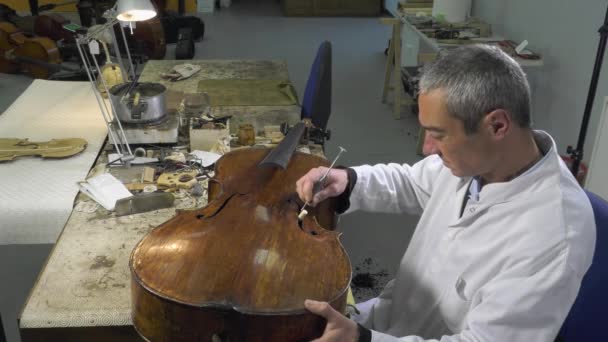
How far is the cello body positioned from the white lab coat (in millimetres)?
161

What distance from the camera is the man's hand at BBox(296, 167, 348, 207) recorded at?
1.43 metres

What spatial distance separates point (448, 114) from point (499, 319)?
0.38 metres

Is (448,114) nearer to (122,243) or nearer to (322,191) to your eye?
(322,191)

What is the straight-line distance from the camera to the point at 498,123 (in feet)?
3.29

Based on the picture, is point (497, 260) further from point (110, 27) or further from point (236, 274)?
point (110, 27)

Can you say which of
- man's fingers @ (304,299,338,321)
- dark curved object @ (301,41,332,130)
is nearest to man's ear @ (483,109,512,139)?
man's fingers @ (304,299,338,321)

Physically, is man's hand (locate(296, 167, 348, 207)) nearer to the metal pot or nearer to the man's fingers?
the man's fingers

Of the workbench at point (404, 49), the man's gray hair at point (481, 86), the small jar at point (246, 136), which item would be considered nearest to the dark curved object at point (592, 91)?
the workbench at point (404, 49)

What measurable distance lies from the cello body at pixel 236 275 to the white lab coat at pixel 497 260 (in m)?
0.16

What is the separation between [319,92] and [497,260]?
143cm

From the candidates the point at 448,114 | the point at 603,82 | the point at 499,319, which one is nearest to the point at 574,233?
the point at 499,319

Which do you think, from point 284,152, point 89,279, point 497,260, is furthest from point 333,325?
point 284,152

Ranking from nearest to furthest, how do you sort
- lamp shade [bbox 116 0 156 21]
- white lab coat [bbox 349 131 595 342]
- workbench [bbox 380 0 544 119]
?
1. white lab coat [bbox 349 131 595 342]
2. lamp shade [bbox 116 0 156 21]
3. workbench [bbox 380 0 544 119]

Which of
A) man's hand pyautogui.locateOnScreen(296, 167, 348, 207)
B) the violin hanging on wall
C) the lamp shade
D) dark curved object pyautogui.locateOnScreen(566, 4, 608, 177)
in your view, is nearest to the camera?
man's hand pyautogui.locateOnScreen(296, 167, 348, 207)
